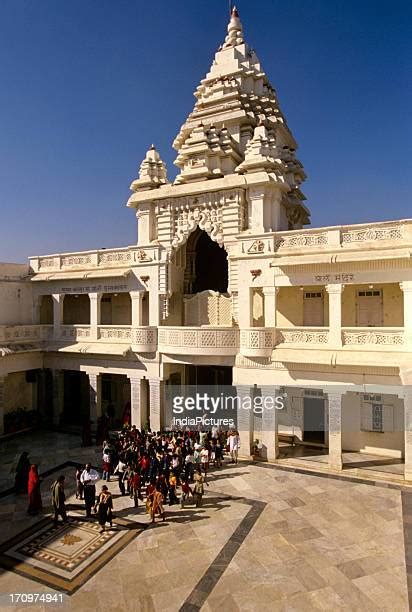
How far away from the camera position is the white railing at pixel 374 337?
12.7m

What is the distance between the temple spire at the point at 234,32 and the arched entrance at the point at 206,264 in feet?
37.4

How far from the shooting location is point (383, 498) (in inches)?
460

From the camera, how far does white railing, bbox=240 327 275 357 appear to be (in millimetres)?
14344

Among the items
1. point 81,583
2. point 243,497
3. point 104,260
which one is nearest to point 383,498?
point 243,497

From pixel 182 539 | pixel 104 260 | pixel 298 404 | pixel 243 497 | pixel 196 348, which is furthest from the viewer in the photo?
pixel 104 260

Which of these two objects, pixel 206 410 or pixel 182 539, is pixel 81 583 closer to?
pixel 182 539

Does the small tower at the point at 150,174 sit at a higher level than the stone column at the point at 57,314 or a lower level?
higher

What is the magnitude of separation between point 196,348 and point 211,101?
43.7ft

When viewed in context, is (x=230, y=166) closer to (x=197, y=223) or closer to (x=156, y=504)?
(x=197, y=223)

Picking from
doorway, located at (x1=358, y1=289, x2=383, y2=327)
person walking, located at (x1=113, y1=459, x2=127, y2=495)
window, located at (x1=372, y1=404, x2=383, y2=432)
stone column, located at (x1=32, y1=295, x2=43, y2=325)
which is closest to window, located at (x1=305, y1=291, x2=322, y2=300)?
doorway, located at (x1=358, y1=289, x2=383, y2=327)

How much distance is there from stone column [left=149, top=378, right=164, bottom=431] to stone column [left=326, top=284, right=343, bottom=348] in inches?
300

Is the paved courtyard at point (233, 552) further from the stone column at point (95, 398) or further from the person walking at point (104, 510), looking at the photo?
the stone column at point (95, 398)

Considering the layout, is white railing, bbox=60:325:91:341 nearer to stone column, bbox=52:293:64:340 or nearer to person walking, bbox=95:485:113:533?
stone column, bbox=52:293:64:340

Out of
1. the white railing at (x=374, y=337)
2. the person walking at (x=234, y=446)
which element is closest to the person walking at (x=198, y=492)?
the person walking at (x=234, y=446)
